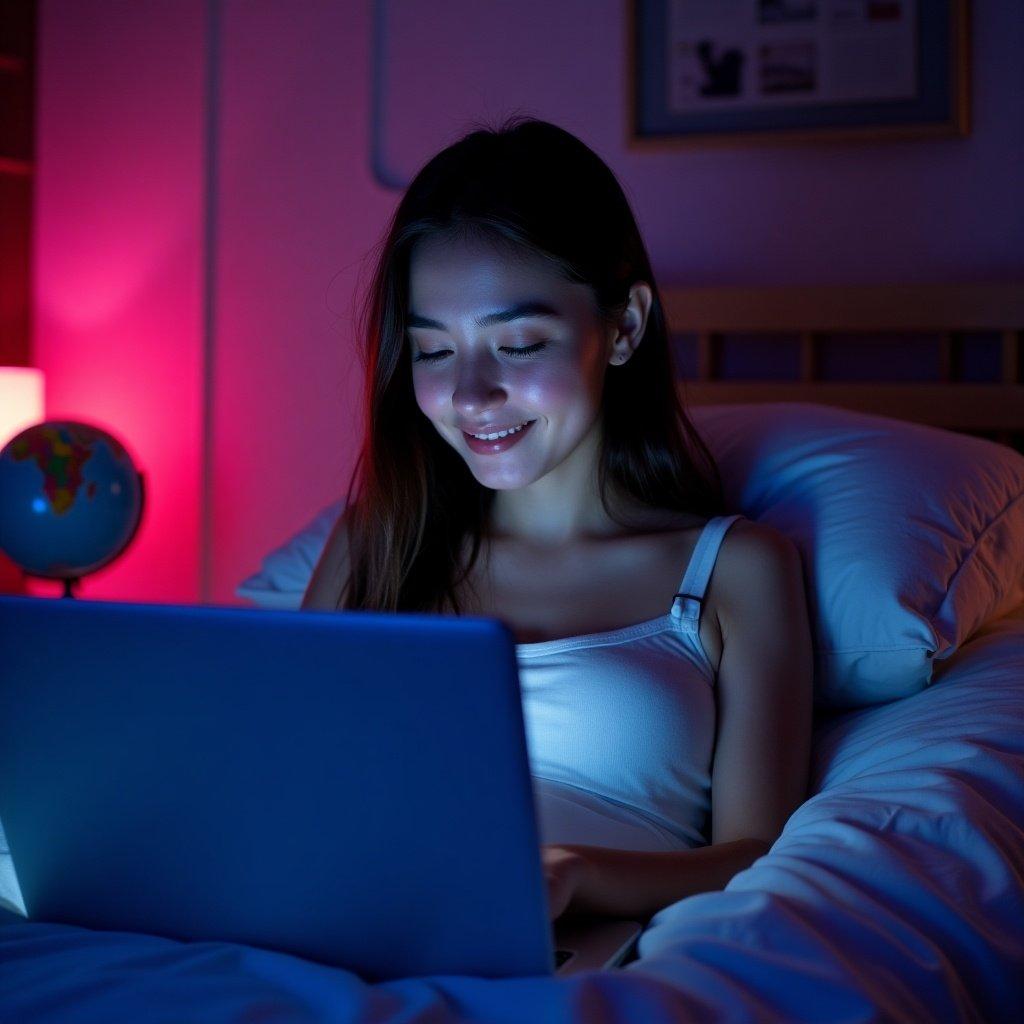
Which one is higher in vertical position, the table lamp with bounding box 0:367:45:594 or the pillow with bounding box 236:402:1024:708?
the table lamp with bounding box 0:367:45:594

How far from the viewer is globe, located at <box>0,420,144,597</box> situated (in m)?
2.06

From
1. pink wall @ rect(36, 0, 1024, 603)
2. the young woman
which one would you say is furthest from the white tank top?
pink wall @ rect(36, 0, 1024, 603)

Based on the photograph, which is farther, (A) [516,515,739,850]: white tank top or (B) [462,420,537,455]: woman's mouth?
(B) [462,420,537,455]: woman's mouth

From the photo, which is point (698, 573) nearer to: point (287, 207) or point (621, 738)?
point (621, 738)

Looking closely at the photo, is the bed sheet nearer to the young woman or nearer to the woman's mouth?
the young woman

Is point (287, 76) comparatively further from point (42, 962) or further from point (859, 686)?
point (42, 962)

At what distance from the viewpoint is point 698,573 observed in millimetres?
1218

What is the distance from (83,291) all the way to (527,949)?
7.41 feet

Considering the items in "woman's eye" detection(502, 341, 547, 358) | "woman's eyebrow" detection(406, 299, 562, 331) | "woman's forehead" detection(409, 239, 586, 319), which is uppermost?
"woman's forehead" detection(409, 239, 586, 319)

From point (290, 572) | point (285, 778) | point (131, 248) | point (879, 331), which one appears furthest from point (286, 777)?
point (131, 248)

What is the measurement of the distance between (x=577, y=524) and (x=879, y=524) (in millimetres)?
318

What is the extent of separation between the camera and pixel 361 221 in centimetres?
236

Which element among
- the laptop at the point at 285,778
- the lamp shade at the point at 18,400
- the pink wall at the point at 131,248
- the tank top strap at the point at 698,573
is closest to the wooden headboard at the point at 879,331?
the tank top strap at the point at 698,573

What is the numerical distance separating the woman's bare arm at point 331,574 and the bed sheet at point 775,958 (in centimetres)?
63
